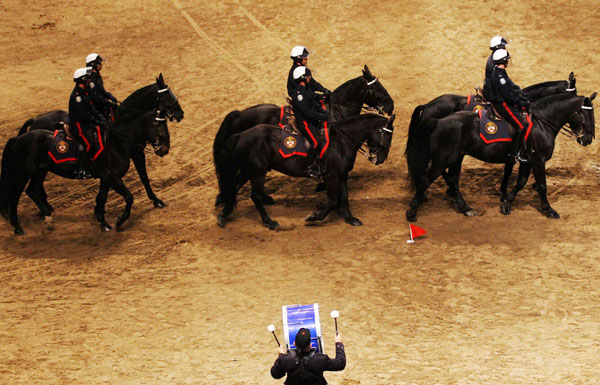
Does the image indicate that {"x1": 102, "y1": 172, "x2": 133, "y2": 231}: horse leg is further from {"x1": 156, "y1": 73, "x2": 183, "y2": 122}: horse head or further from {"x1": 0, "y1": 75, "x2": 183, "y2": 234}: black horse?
{"x1": 156, "y1": 73, "x2": 183, "y2": 122}: horse head

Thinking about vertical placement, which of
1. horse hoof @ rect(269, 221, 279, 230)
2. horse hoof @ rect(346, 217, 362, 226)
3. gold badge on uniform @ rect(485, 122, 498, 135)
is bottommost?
horse hoof @ rect(269, 221, 279, 230)

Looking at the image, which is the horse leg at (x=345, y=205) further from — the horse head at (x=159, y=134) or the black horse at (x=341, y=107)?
the horse head at (x=159, y=134)

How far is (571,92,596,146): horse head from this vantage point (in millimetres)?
15945

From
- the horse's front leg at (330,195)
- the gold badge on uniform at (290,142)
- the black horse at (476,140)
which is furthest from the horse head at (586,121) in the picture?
the gold badge on uniform at (290,142)

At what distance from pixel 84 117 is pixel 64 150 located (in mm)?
792

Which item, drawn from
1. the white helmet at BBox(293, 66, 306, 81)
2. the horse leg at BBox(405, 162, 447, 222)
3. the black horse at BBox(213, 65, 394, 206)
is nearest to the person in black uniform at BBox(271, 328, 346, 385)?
the horse leg at BBox(405, 162, 447, 222)

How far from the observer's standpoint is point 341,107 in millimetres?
17188

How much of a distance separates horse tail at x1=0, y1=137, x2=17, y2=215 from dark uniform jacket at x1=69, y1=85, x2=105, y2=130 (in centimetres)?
148

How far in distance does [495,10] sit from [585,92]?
5418 millimetres

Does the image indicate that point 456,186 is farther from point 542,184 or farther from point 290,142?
point 290,142

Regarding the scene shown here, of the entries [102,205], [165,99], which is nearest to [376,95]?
[165,99]

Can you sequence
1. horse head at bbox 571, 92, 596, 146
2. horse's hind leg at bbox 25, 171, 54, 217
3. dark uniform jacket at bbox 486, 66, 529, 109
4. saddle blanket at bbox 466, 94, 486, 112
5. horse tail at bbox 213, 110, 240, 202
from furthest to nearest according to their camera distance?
saddle blanket at bbox 466, 94, 486, 112 → horse's hind leg at bbox 25, 171, 54, 217 → horse head at bbox 571, 92, 596, 146 → horse tail at bbox 213, 110, 240, 202 → dark uniform jacket at bbox 486, 66, 529, 109

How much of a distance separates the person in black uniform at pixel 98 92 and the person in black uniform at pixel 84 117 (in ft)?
0.38

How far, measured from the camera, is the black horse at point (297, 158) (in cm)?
1555
